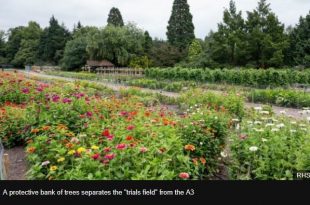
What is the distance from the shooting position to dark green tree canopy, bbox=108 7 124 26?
55.4 meters

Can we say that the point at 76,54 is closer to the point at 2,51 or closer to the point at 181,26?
the point at 181,26

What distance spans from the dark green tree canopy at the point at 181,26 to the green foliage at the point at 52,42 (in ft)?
74.0

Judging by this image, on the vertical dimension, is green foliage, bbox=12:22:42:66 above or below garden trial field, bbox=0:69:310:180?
above

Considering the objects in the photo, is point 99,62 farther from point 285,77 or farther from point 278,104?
point 278,104

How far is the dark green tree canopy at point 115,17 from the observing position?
55.4 meters

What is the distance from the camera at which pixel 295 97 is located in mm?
13039

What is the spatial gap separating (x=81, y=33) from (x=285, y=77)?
40807mm

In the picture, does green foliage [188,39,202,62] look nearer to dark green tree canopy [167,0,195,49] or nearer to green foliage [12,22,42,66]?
dark green tree canopy [167,0,195,49]

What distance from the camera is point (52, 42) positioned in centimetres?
5869

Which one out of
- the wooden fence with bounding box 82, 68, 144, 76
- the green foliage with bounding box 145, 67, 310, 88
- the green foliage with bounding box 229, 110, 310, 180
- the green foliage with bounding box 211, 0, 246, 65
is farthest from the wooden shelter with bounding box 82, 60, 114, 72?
the green foliage with bounding box 229, 110, 310, 180

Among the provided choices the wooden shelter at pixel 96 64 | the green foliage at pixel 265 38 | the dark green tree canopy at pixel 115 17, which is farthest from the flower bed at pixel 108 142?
the dark green tree canopy at pixel 115 17

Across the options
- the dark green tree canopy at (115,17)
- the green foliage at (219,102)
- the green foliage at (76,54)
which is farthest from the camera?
the dark green tree canopy at (115,17)

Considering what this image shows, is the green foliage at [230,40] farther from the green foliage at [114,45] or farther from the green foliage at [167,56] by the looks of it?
the green foliage at [114,45]
